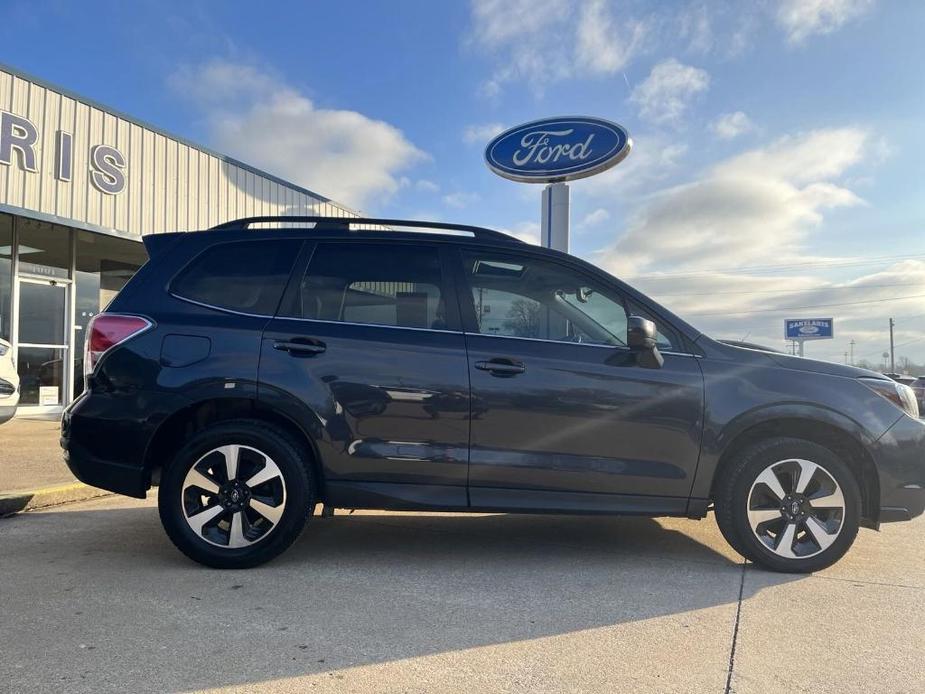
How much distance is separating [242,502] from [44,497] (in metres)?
2.65

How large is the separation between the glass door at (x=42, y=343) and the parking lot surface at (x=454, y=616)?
347 inches

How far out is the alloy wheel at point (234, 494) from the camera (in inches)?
148

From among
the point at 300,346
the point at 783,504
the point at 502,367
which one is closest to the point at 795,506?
the point at 783,504

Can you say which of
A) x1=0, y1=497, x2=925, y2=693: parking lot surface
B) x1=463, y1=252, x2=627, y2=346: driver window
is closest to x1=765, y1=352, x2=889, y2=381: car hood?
x1=463, y1=252, x2=627, y2=346: driver window

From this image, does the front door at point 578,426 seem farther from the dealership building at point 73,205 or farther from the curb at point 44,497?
the dealership building at point 73,205

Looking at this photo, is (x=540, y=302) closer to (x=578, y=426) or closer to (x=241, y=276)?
(x=578, y=426)

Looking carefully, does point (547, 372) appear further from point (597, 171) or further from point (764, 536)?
point (597, 171)

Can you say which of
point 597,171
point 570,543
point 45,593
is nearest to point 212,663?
point 45,593

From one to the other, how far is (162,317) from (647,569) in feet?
10.3

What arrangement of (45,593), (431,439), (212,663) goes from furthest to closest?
(431,439) → (45,593) → (212,663)

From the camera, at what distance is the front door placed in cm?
378

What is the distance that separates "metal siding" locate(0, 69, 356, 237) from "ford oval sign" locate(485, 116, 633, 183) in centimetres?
523

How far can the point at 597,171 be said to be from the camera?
506 inches

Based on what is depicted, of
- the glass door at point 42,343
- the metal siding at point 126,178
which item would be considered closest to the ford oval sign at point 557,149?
the metal siding at point 126,178
